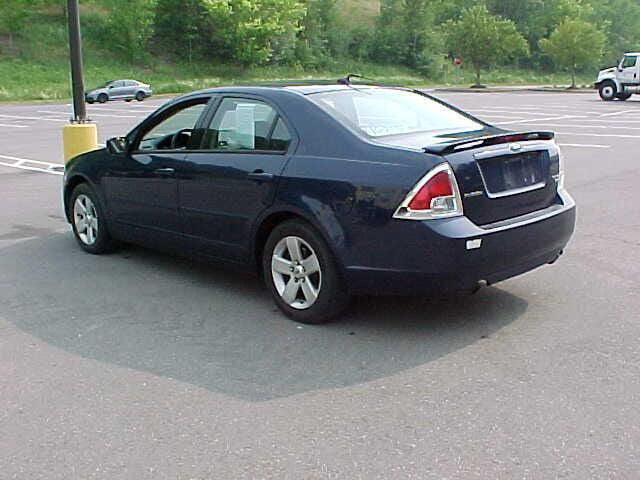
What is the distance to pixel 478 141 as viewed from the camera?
192 inches

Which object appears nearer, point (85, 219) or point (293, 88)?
point (293, 88)

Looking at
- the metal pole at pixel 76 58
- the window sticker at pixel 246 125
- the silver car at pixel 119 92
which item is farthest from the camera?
the silver car at pixel 119 92

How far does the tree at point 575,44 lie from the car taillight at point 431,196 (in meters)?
62.4

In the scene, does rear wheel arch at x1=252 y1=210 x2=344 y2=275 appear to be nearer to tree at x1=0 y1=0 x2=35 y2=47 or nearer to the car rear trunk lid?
the car rear trunk lid

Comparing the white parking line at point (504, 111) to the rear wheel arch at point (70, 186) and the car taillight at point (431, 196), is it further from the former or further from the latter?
the car taillight at point (431, 196)

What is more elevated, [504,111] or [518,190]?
[518,190]

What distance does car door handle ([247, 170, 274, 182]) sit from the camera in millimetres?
5238

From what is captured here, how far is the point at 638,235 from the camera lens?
7.72 m

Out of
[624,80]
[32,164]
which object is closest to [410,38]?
[624,80]

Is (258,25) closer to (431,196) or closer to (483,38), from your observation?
(483,38)

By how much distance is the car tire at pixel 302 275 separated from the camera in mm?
4973

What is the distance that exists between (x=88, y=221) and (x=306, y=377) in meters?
3.64

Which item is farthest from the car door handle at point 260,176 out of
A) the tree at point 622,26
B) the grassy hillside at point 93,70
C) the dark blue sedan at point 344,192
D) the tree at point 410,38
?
the tree at point 622,26

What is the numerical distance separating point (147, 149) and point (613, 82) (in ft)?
121
